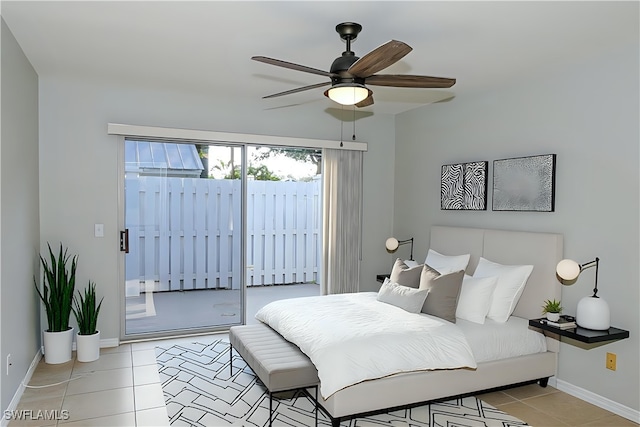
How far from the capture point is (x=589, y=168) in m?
3.54

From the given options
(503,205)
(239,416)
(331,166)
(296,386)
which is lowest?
(239,416)

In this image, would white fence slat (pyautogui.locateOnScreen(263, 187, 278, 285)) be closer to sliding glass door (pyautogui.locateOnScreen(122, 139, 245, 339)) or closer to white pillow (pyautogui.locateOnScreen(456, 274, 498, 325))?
sliding glass door (pyautogui.locateOnScreen(122, 139, 245, 339))

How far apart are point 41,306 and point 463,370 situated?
379 cm

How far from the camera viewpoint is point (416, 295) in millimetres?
3684

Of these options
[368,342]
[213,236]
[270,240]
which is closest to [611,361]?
[368,342]

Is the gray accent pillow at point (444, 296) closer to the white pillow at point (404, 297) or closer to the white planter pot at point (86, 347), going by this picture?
the white pillow at point (404, 297)

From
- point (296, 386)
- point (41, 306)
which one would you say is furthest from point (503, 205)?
point (41, 306)

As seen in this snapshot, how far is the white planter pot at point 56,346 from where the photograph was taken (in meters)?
4.04

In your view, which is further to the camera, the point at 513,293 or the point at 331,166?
the point at 331,166

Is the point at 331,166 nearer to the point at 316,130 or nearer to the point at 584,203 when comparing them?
the point at 316,130

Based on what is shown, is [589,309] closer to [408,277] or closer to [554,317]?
A: [554,317]

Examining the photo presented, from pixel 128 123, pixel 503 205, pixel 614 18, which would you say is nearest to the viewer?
pixel 614 18


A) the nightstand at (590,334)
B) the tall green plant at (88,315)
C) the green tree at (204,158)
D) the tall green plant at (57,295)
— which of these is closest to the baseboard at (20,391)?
the tall green plant at (57,295)

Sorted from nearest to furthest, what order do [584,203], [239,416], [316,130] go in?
[239,416], [584,203], [316,130]
